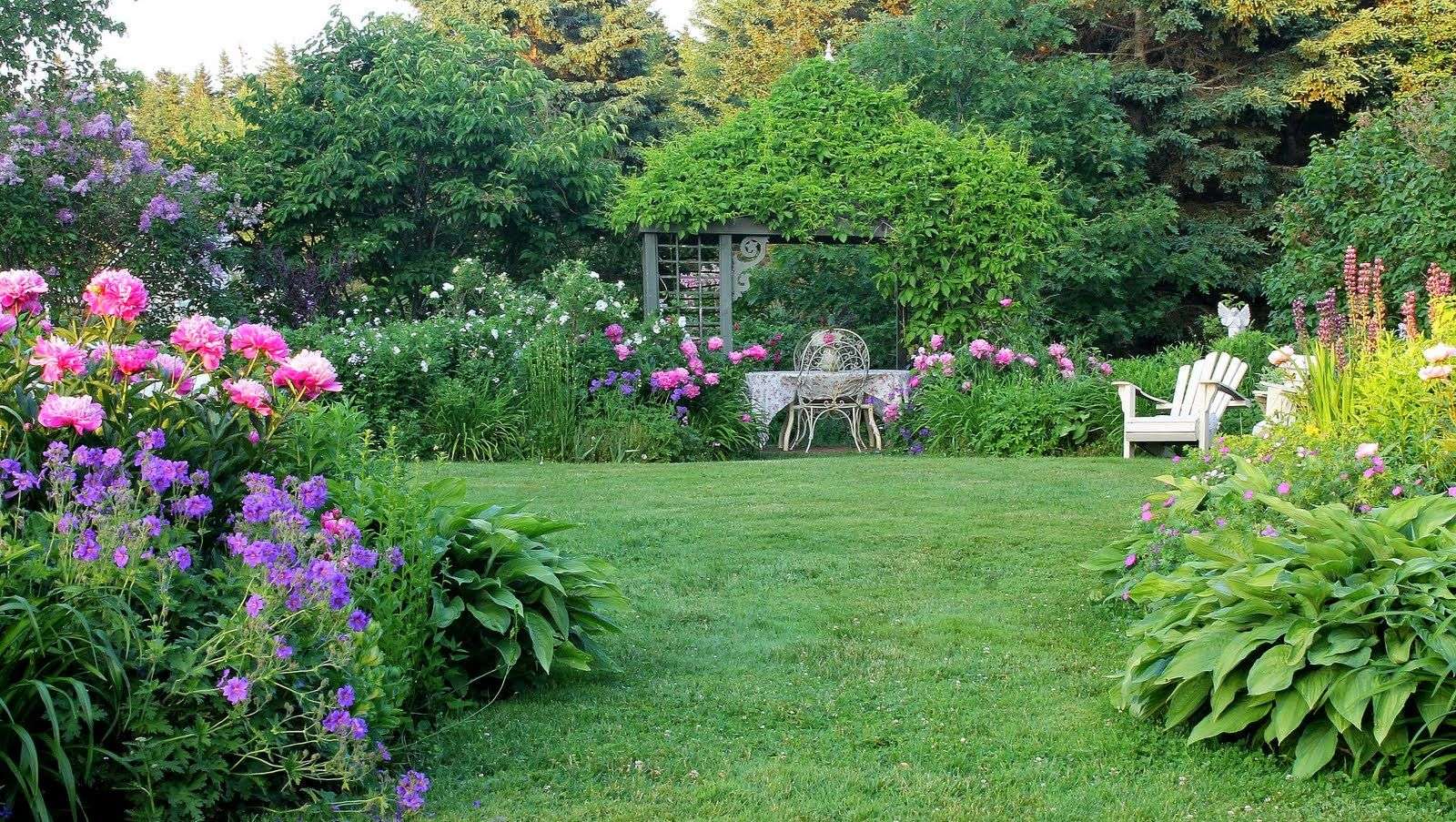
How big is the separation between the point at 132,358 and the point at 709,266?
9.02m

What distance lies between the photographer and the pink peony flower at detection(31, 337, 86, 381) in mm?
2662

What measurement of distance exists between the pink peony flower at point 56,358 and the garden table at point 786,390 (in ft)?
25.7

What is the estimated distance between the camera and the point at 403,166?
11.9 meters

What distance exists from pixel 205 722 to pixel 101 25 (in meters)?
14.8

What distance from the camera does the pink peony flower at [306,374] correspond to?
287cm

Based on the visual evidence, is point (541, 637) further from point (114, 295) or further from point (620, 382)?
point (620, 382)

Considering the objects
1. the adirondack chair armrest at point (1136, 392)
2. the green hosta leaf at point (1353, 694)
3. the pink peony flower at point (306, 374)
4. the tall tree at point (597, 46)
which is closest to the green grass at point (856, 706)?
the green hosta leaf at point (1353, 694)

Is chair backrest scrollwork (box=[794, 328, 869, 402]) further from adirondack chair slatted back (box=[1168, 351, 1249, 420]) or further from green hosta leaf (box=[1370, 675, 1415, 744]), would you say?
green hosta leaf (box=[1370, 675, 1415, 744])

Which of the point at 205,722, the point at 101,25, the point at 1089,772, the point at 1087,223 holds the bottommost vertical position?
the point at 1089,772

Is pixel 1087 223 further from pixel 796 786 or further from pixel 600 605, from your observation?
pixel 796 786

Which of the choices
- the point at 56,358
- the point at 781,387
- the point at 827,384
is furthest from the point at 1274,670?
the point at 781,387

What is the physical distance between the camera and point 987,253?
36.3 feet

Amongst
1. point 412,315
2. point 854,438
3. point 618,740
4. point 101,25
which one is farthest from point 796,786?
point 101,25

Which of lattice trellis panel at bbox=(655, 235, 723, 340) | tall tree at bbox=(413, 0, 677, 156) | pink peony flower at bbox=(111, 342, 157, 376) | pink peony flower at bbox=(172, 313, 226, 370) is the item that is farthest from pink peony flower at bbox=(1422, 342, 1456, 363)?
tall tree at bbox=(413, 0, 677, 156)
